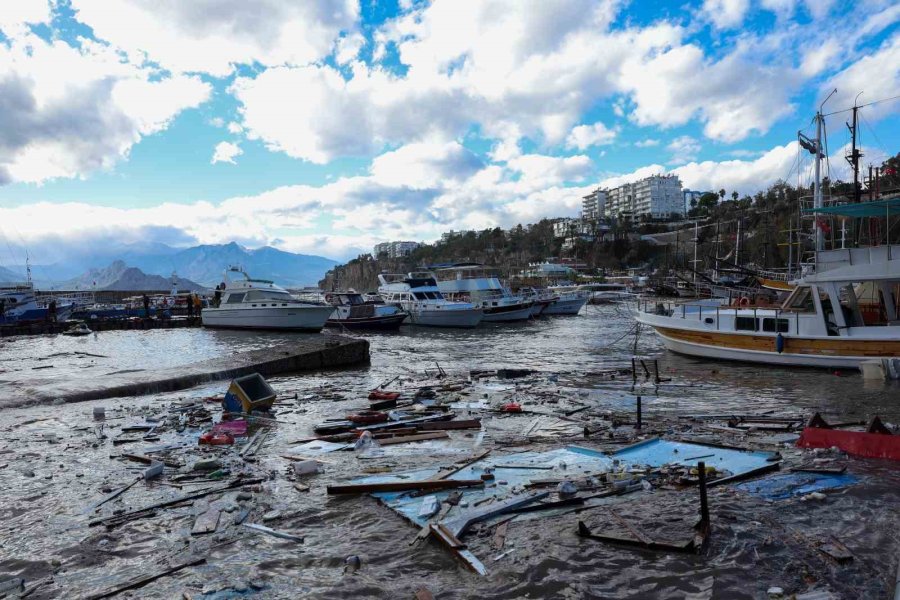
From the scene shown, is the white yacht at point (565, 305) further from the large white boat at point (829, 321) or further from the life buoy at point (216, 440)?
the life buoy at point (216, 440)

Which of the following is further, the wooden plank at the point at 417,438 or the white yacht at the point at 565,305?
the white yacht at the point at 565,305

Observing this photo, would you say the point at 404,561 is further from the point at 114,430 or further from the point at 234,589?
the point at 114,430

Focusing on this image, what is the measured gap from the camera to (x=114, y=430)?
10.2 meters

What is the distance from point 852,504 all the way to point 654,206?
184217 mm

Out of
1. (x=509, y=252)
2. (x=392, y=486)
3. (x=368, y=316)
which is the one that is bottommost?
(x=392, y=486)

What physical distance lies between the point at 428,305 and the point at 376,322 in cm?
457

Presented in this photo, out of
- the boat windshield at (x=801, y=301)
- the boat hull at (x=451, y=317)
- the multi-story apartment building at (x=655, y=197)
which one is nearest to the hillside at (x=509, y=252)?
the multi-story apartment building at (x=655, y=197)

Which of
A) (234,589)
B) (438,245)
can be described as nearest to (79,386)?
(234,589)

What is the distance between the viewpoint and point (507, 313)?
4425 cm

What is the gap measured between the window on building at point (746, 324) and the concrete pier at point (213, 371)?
1351cm

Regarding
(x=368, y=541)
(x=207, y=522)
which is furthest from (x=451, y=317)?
(x=368, y=541)

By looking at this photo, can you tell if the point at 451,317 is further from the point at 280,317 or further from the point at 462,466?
the point at 462,466

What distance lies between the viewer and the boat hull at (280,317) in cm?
3431

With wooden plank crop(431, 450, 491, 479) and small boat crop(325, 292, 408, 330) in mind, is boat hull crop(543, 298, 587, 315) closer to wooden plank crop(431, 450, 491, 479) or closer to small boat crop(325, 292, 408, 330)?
small boat crop(325, 292, 408, 330)
